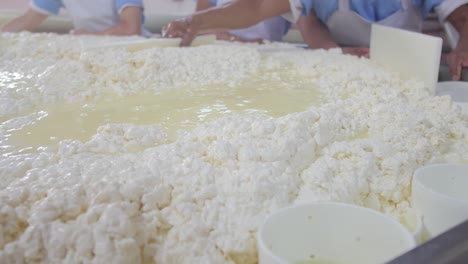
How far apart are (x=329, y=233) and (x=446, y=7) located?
5.72ft

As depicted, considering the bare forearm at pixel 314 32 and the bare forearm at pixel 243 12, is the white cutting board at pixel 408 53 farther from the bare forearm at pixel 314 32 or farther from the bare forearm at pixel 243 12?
the bare forearm at pixel 243 12

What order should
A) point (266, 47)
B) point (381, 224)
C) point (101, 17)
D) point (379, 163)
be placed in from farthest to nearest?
point (101, 17), point (266, 47), point (379, 163), point (381, 224)

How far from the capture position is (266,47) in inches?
90.8

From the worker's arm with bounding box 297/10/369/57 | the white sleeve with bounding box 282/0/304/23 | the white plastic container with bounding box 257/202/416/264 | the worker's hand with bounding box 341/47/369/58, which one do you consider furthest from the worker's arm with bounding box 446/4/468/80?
the white plastic container with bounding box 257/202/416/264

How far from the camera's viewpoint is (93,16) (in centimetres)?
320

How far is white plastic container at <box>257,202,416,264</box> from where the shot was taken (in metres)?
0.67

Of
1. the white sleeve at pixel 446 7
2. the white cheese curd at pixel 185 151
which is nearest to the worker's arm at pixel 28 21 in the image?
the white cheese curd at pixel 185 151

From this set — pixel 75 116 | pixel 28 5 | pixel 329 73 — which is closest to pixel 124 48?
pixel 75 116

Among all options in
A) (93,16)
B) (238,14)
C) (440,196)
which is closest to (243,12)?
(238,14)

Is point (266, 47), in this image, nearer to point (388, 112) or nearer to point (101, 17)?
point (388, 112)

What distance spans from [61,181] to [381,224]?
54cm

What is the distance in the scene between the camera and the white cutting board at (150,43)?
1835 millimetres

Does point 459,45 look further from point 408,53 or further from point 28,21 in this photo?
point 28,21

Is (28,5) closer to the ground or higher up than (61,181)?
higher up
